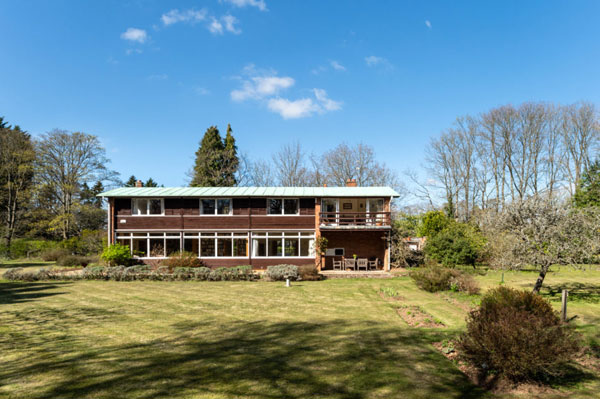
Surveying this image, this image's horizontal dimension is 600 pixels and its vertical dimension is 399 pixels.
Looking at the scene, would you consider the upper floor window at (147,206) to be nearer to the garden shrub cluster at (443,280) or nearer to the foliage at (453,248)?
the garden shrub cluster at (443,280)

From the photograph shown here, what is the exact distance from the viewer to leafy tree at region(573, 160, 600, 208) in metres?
32.0

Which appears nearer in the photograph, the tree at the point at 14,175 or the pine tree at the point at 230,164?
the tree at the point at 14,175

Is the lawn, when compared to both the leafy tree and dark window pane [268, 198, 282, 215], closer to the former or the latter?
dark window pane [268, 198, 282, 215]

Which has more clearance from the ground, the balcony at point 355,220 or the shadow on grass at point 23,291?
the balcony at point 355,220

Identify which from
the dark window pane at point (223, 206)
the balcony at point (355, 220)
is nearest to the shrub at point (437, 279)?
the balcony at point (355, 220)

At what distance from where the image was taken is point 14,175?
116 feet

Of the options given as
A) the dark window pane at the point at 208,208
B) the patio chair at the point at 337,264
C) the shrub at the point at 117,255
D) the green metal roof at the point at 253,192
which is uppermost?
the green metal roof at the point at 253,192

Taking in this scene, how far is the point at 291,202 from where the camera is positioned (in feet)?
81.0

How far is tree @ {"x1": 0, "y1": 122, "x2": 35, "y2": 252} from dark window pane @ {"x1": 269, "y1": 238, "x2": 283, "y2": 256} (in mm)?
27169

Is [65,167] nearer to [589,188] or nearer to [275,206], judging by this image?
[275,206]

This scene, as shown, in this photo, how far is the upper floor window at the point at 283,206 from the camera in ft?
80.8

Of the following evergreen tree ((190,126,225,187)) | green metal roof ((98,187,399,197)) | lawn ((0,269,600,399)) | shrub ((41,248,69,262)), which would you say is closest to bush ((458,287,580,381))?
lawn ((0,269,600,399))

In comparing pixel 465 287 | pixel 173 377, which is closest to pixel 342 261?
pixel 465 287

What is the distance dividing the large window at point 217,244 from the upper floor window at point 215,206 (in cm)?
155
